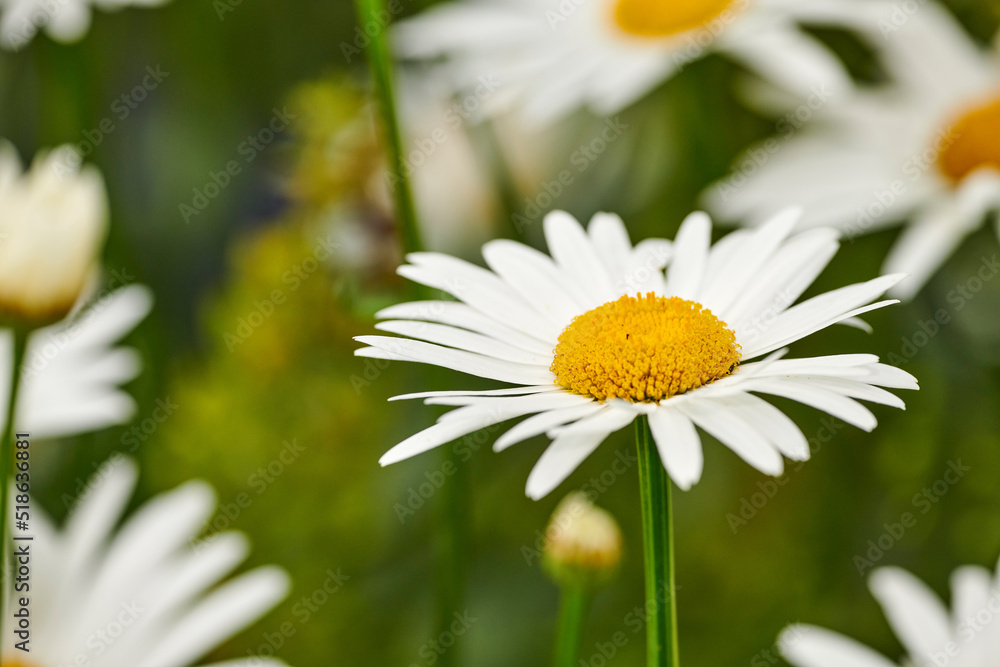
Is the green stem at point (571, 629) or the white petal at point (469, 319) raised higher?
the white petal at point (469, 319)

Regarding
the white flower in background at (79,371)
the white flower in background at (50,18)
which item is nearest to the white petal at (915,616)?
the white flower in background at (79,371)

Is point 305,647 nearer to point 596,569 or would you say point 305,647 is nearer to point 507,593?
point 507,593

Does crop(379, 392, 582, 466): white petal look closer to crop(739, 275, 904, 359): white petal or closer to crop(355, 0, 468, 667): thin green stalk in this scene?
crop(739, 275, 904, 359): white petal

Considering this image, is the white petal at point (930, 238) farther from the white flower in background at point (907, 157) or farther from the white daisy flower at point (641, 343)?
the white daisy flower at point (641, 343)

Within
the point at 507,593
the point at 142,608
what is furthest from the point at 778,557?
the point at 142,608

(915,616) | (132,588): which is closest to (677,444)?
(915,616)
